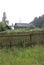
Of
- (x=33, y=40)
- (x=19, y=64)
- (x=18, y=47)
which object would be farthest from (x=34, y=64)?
(x=33, y=40)

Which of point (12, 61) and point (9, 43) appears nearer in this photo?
point (12, 61)

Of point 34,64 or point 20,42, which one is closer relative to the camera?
point 34,64

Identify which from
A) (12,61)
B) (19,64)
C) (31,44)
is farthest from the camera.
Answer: (31,44)

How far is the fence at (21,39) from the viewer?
36.4ft

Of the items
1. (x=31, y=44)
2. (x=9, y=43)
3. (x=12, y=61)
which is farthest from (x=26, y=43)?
(x=12, y=61)

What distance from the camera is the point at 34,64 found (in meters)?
7.29

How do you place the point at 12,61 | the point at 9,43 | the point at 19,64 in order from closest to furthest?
the point at 19,64
the point at 12,61
the point at 9,43

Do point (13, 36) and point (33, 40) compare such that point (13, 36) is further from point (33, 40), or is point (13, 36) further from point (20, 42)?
point (33, 40)

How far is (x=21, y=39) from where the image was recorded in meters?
11.6

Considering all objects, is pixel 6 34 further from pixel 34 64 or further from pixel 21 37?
pixel 34 64

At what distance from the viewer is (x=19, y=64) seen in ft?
23.8

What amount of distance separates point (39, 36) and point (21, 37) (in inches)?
49.9

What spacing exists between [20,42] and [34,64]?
14.1 feet

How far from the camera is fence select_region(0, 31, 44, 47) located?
437 inches
